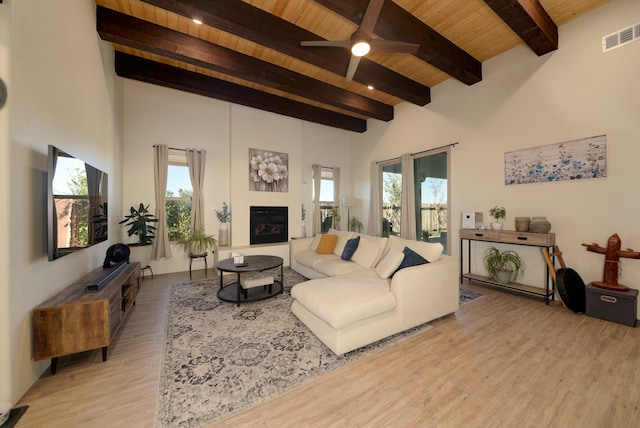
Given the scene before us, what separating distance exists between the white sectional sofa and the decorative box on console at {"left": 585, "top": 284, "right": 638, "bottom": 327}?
1554 mm

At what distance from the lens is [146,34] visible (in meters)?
3.13

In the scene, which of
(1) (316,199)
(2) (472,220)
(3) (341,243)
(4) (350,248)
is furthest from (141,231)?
(2) (472,220)

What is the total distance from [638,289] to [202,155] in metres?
6.79

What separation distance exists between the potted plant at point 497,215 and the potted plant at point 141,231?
564 cm

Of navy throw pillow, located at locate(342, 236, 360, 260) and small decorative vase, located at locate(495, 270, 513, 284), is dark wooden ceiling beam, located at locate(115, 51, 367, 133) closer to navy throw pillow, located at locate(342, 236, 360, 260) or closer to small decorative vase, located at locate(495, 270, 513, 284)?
navy throw pillow, located at locate(342, 236, 360, 260)

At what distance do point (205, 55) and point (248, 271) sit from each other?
316 cm

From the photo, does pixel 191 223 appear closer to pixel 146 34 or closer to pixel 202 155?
pixel 202 155

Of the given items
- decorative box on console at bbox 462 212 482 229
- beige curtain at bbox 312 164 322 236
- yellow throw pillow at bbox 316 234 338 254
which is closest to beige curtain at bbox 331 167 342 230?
beige curtain at bbox 312 164 322 236

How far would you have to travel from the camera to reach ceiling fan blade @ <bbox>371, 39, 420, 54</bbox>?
8.57 ft

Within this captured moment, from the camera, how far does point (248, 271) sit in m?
3.03

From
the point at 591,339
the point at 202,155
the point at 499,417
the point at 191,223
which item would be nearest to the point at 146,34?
the point at 202,155

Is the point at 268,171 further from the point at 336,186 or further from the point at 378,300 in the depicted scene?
the point at 378,300

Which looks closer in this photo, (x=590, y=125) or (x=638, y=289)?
(x=638, y=289)

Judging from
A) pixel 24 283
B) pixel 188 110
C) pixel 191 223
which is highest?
pixel 188 110
